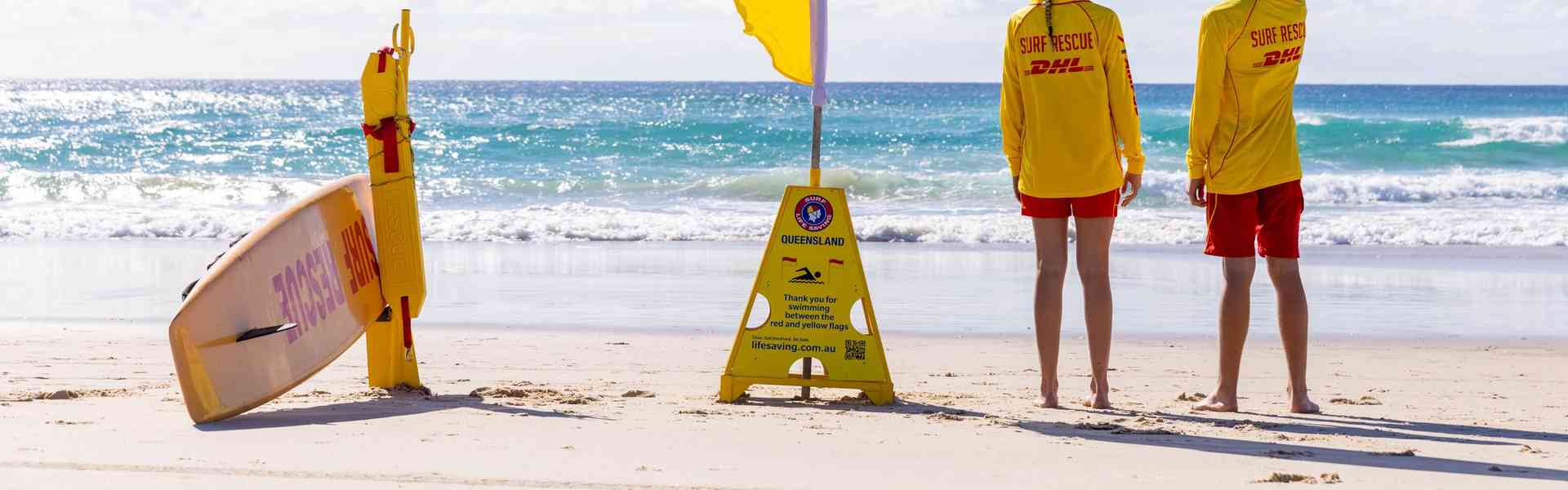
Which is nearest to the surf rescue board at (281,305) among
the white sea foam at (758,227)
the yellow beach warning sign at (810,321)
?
the yellow beach warning sign at (810,321)

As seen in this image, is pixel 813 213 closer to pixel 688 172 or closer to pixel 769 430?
pixel 769 430

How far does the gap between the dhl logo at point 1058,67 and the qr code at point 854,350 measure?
3.24 ft

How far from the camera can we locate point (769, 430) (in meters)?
3.94

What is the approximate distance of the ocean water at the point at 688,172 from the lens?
13.0m

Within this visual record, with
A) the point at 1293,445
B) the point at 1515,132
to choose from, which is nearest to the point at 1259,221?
the point at 1293,445

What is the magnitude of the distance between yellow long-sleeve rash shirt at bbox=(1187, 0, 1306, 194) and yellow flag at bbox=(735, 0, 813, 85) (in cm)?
118

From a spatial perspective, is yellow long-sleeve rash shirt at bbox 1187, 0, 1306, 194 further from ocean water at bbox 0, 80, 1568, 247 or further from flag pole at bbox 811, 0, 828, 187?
ocean water at bbox 0, 80, 1568, 247

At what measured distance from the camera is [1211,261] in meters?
9.97

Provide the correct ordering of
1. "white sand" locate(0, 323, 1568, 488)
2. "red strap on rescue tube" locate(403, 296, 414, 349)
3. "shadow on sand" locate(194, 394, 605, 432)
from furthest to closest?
"red strap on rescue tube" locate(403, 296, 414, 349) → "shadow on sand" locate(194, 394, 605, 432) → "white sand" locate(0, 323, 1568, 488)

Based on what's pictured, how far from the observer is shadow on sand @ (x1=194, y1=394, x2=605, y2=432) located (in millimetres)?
3930

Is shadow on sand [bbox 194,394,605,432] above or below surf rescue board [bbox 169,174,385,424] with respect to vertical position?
below

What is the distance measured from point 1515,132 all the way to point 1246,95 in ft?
88.1

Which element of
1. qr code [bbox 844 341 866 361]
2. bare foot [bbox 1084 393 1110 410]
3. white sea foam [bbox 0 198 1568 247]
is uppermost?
qr code [bbox 844 341 866 361]

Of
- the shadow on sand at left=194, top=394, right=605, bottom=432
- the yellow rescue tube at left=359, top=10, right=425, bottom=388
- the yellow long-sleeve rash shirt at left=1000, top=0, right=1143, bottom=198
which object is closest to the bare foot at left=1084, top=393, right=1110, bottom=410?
the yellow long-sleeve rash shirt at left=1000, top=0, right=1143, bottom=198
